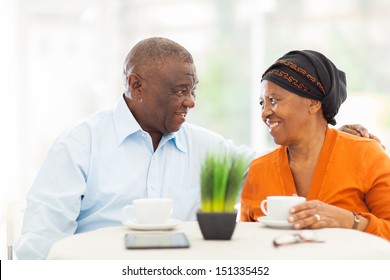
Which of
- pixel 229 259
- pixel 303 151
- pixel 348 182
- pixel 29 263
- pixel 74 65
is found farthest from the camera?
pixel 74 65

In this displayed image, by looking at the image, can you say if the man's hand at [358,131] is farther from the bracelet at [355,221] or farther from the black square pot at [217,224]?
the black square pot at [217,224]

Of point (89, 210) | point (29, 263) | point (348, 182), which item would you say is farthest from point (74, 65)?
point (29, 263)

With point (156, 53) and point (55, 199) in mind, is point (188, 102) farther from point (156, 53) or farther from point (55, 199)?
point (55, 199)

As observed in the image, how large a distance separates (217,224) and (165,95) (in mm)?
951

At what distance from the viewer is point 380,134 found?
506cm

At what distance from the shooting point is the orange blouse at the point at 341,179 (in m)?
2.09

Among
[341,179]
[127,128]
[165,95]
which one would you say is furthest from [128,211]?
[341,179]

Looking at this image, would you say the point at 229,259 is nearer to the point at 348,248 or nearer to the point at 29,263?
the point at 348,248

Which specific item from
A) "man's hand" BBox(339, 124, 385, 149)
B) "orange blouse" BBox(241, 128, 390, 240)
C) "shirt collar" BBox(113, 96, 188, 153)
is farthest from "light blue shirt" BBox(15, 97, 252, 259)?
"man's hand" BBox(339, 124, 385, 149)

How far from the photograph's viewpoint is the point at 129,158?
2299 millimetres

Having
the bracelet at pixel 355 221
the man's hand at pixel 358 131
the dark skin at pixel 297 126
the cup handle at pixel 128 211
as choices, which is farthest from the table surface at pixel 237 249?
the man's hand at pixel 358 131

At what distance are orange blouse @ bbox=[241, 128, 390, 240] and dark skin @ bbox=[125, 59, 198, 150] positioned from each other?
38 centimetres

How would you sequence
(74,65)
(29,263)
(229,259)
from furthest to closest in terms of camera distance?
(74,65) → (29,263) → (229,259)

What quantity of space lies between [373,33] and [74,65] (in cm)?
260
